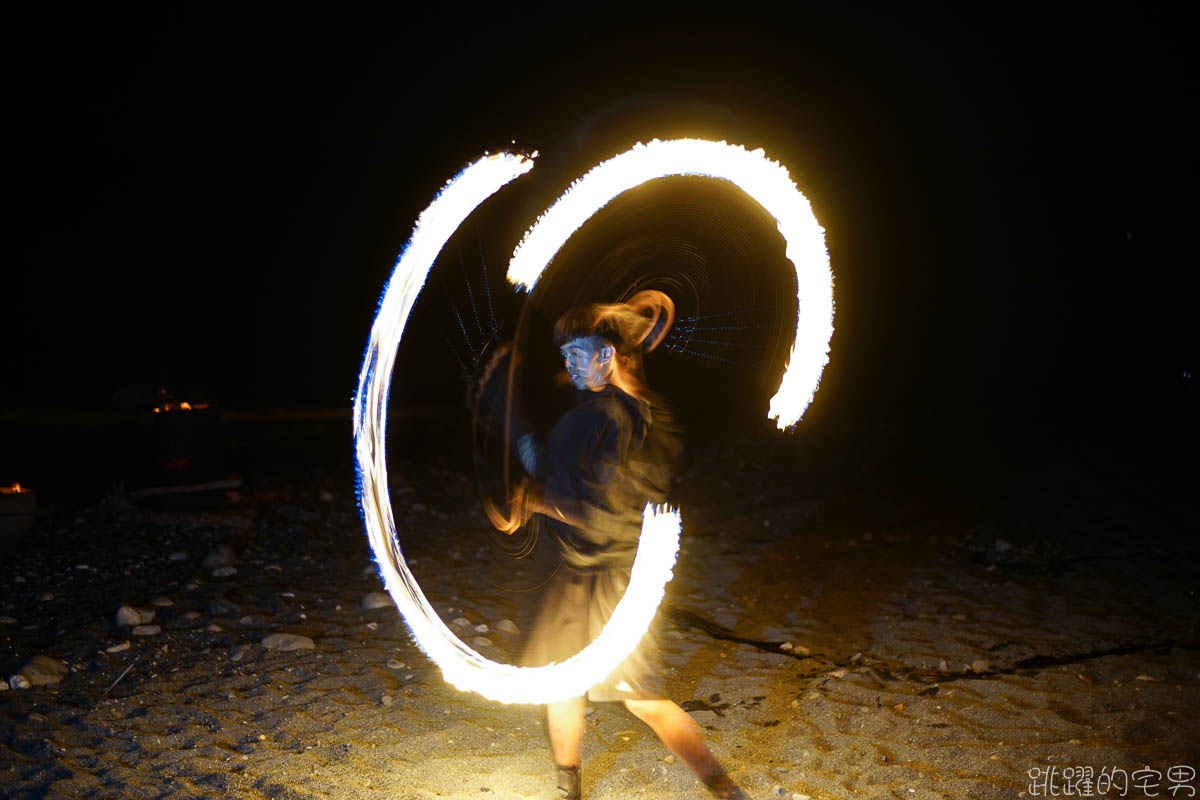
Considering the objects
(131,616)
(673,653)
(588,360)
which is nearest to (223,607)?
(131,616)

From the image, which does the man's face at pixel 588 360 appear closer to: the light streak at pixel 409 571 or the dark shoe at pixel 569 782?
the light streak at pixel 409 571

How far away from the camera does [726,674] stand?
5.07m

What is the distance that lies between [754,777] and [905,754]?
28.4 inches

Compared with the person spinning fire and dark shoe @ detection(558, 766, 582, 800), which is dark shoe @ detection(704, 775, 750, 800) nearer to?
the person spinning fire

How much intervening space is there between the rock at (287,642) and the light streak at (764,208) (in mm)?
2470

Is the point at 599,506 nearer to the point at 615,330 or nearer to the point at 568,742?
the point at 615,330

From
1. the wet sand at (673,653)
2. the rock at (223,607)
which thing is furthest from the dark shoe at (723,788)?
the rock at (223,607)

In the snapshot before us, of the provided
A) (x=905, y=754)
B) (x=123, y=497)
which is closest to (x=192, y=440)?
(x=123, y=497)

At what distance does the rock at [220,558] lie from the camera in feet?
21.9

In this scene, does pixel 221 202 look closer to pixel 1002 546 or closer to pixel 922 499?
pixel 922 499

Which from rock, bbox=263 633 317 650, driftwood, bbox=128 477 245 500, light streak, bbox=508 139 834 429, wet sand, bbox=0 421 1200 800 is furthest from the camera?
driftwood, bbox=128 477 245 500

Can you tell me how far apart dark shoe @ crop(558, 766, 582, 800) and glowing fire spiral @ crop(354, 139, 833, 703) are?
0.29 m

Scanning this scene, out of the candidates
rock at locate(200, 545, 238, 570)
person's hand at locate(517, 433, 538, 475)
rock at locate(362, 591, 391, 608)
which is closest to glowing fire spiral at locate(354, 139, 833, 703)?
person's hand at locate(517, 433, 538, 475)

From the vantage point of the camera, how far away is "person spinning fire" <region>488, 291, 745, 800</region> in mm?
3365
